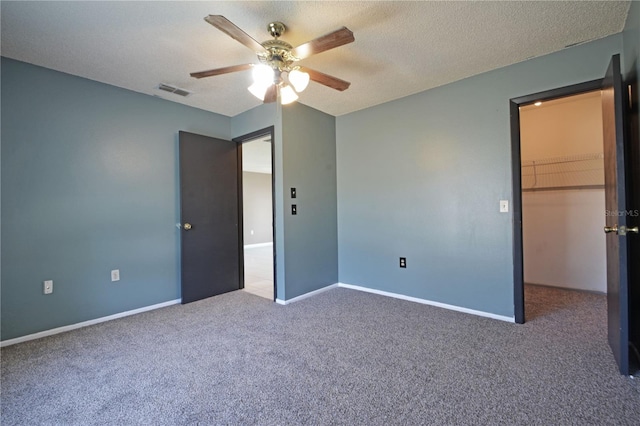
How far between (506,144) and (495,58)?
30.3 inches

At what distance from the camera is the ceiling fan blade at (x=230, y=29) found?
1488mm

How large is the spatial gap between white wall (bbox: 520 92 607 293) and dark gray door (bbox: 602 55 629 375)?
6.62 feet

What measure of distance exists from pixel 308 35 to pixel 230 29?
0.74 m

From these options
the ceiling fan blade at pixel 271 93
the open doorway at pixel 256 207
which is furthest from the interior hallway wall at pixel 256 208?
the ceiling fan blade at pixel 271 93

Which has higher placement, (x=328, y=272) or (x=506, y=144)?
(x=506, y=144)

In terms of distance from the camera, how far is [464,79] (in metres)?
2.95

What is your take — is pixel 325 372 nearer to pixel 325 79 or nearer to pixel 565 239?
pixel 325 79

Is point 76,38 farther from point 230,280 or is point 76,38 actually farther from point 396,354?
point 396,354

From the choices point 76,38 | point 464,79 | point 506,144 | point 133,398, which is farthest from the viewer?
point 464,79

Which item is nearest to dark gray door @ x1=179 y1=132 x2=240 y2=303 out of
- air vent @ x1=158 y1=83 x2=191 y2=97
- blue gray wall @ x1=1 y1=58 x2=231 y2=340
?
blue gray wall @ x1=1 y1=58 x2=231 y2=340

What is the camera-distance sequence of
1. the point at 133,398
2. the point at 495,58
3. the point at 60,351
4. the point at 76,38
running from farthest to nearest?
the point at 495,58, the point at 60,351, the point at 76,38, the point at 133,398

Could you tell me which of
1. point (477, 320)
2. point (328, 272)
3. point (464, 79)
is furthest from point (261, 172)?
point (477, 320)

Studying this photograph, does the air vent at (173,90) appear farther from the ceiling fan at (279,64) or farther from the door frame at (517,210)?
the door frame at (517,210)

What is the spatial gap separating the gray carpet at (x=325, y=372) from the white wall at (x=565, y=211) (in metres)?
0.91
